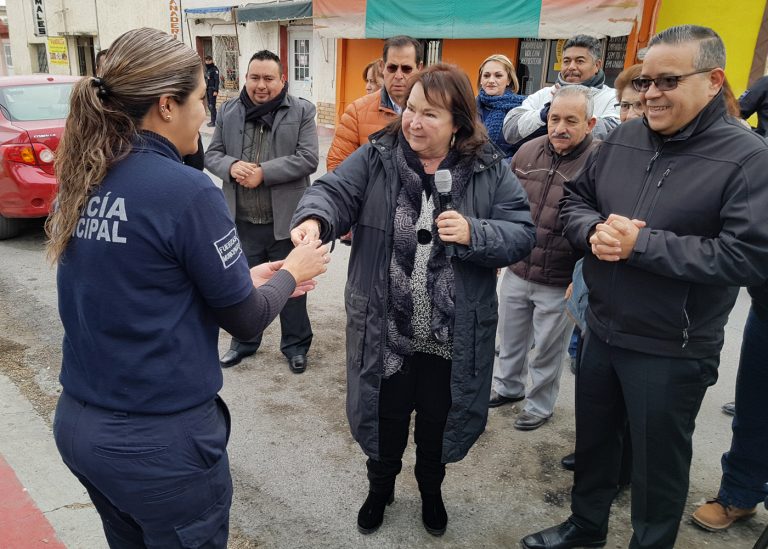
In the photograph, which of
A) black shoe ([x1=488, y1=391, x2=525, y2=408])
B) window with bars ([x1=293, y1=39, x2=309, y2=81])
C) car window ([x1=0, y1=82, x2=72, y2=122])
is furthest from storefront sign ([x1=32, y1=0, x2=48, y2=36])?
black shoe ([x1=488, y1=391, x2=525, y2=408])

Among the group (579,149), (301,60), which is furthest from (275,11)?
(579,149)

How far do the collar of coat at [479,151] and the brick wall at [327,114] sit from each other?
42.6ft

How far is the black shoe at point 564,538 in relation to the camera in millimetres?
2631

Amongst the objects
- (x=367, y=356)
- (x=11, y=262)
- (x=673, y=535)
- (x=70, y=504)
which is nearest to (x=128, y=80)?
(x=367, y=356)

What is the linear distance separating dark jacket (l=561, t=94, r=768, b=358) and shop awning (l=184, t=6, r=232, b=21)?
1689cm

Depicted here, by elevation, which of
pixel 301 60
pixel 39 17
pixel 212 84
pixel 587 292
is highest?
pixel 39 17

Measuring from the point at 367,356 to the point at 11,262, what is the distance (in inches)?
210

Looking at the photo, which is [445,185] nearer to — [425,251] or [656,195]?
[425,251]

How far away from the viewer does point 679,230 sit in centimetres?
211

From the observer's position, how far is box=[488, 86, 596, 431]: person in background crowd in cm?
323

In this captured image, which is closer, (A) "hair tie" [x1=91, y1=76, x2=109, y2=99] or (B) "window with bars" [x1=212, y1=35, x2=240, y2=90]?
(A) "hair tie" [x1=91, y1=76, x2=109, y2=99]

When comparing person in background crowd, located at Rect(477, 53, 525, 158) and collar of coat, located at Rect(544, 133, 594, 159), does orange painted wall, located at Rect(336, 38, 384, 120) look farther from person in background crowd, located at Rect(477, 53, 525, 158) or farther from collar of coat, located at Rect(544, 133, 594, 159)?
collar of coat, located at Rect(544, 133, 594, 159)

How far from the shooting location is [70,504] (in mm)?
2801

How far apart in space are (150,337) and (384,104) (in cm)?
260
